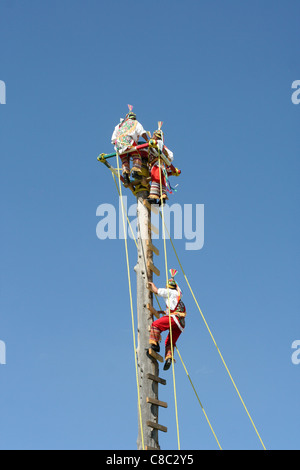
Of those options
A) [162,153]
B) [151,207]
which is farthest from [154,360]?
[162,153]

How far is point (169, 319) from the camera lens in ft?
41.7

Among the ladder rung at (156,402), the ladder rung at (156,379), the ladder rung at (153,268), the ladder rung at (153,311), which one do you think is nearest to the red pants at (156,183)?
the ladder rung at (153,268)

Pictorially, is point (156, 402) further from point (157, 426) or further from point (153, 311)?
point (153, 311)

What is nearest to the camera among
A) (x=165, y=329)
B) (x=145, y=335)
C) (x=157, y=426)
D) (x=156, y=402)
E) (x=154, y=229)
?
(x=157, y=426)

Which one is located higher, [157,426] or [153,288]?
[153,288]

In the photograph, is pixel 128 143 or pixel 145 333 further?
pixel 128 143

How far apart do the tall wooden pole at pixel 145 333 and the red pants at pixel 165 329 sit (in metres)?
0.10

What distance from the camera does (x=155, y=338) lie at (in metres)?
12.5

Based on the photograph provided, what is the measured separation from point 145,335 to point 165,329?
34cm

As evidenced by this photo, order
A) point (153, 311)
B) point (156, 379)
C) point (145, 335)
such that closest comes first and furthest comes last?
point (156, 379) → point (145, 335) → point (153, 311)
